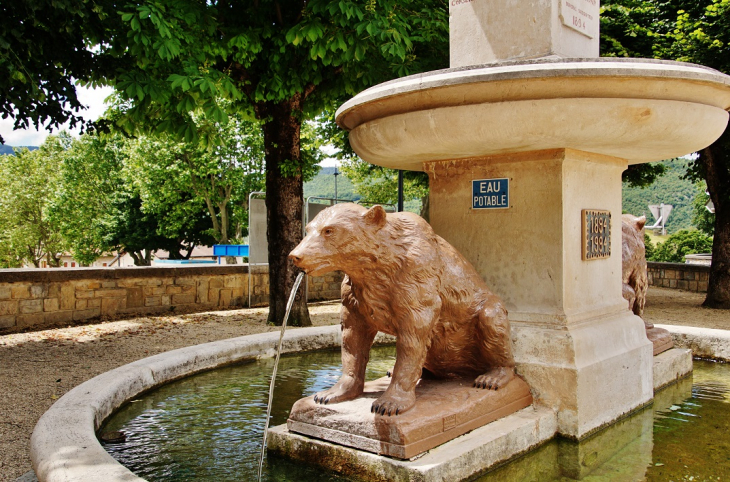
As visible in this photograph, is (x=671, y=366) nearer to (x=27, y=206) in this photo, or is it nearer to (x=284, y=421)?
(x=284, y=421)

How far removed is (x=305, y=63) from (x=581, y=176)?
554 cm

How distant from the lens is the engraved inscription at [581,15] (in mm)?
3971

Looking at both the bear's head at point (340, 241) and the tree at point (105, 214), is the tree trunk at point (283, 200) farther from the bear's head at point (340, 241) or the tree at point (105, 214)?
the tree at point (105, 214)

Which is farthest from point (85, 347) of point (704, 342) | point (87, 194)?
point (87, 194)

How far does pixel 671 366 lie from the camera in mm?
4820

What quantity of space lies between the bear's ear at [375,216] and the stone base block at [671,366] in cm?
280

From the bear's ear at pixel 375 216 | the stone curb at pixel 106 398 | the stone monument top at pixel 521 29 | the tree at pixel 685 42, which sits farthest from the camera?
the tree at pixel 685 42

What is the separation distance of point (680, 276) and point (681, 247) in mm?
12786

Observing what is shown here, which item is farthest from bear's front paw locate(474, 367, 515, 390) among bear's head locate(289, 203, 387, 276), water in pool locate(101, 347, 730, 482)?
bear's head locate(289, 203, 387, 276)

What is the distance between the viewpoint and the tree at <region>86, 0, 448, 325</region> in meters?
6.63

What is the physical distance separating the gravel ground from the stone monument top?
3715 millimetres

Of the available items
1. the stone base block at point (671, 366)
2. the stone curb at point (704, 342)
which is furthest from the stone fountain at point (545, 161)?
the stone curb at point (704, 342)

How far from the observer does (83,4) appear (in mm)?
6090

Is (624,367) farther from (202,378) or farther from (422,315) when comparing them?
(202,378)
